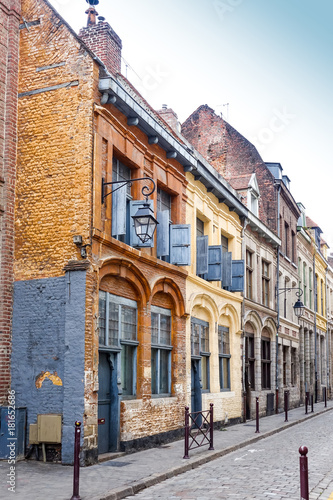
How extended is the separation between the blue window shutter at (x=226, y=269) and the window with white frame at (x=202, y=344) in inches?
70.0

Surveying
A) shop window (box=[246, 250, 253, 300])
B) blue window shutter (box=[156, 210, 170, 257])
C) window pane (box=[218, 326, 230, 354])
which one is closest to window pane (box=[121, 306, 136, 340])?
blue window shutter (box=[156, 210, 170, 257])

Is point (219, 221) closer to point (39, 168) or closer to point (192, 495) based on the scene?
point (39, 168)

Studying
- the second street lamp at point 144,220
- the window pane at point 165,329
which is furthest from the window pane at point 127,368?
the second street lamp at point 144,220

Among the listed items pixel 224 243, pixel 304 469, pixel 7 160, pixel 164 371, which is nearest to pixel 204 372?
pixel 164 371

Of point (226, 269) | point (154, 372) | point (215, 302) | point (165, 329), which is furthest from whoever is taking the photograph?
point (226, 269)

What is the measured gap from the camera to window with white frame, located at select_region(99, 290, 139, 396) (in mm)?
11969

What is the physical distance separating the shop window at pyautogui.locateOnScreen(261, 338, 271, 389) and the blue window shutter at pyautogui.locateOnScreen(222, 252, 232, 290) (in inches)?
225

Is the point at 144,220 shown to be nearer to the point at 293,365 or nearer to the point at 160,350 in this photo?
the point at 160,350

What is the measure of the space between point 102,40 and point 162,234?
15.2 ft

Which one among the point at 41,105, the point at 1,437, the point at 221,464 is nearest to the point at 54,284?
the point at 1,437

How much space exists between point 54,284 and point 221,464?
465 centimetres

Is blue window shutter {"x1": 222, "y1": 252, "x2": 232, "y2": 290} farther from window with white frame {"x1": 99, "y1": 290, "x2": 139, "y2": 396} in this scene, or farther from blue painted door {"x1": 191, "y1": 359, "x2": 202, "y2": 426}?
window with white frame {"x1": 99, "y1": 290, "x2": 139, "y2": 396}

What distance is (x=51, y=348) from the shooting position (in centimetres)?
1116

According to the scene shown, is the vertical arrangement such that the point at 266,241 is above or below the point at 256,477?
above
